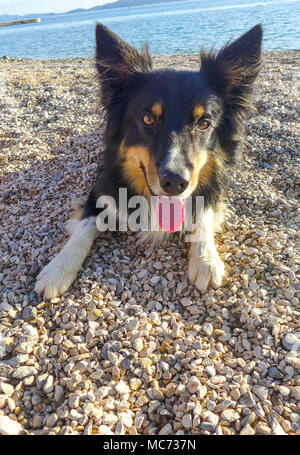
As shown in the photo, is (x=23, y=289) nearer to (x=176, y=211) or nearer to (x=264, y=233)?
(x=176, y=211)

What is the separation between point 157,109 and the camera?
2.87 m

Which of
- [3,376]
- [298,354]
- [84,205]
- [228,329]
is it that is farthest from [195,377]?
[84,205]

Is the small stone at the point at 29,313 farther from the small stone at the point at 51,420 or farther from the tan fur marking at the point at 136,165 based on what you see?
the tan fur marking at the point at 136,165

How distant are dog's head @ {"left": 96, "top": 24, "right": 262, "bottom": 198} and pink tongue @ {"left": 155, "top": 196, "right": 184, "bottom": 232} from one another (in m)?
0.16

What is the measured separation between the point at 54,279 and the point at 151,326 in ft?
2.91

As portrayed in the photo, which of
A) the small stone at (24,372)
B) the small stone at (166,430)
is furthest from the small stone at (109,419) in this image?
the small stone at (24,372)

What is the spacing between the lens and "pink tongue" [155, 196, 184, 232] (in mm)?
3043

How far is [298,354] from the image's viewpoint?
239 cm

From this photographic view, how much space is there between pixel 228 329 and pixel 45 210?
2433 mm

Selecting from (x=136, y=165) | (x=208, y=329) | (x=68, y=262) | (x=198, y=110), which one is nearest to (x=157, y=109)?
(x=198, y=110)

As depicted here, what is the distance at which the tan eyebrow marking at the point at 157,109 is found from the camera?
2.86 meters

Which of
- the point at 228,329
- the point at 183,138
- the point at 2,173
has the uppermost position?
the point at 183,138

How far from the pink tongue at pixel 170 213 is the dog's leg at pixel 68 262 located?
2.36 feet

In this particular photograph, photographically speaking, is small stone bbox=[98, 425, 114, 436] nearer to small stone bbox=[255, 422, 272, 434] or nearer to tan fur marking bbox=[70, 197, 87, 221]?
small stone bbox=[255, 422, 272, 434]
